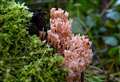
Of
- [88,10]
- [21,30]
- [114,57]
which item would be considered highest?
[21,30]

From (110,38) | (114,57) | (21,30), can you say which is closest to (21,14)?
(21,30)

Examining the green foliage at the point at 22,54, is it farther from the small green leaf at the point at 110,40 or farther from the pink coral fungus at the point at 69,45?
the small green leaf at the point at 110,40

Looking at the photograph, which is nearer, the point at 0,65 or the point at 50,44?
the point at 0,65

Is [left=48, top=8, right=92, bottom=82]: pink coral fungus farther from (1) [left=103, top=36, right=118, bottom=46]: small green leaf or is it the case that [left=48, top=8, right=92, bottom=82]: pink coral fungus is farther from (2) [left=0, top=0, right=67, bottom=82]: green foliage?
(1) [left=103, top=36, right=118, bottom=46]: small green leaf

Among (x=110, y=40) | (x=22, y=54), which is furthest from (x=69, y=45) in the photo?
(x=110, y=40)

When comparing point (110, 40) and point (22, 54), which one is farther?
point (110, 40)

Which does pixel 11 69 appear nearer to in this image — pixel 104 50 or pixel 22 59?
pixel 22 59

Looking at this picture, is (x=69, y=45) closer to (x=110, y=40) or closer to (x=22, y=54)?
(x=22, y=54)

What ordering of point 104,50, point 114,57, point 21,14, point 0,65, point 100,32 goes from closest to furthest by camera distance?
point 0,65
point 21,14
point 114,57
point 104,50
point 100,32
